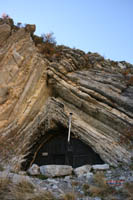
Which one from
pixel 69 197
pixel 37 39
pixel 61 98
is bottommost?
pixel 69 197

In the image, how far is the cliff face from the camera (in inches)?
410

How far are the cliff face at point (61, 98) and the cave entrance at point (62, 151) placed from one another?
27.3 inches

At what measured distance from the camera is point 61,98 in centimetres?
1224

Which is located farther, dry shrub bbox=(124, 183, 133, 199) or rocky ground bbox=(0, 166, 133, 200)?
rocky ground bbox=(0, 166, 133, 200)

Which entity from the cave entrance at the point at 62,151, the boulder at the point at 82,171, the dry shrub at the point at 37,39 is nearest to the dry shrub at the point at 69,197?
the boulder at the point at 82,171

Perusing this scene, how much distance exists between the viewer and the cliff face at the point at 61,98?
1042 cm

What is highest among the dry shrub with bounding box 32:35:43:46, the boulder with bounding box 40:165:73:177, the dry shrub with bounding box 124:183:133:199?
the dry shrub with bounding box 32:35:43:46

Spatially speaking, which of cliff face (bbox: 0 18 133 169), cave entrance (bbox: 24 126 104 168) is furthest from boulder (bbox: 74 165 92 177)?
cave entrance (bbox: 24 126 104 168)

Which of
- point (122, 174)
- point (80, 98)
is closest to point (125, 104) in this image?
point (80, 98)

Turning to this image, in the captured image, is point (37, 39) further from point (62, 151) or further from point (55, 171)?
point (55, 171)

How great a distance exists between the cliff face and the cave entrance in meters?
0.69

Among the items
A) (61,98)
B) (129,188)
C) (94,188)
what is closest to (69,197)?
(94,188)

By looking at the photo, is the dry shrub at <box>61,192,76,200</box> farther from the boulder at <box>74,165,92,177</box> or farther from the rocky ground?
the boulder at <box>74,165,92,177</box>

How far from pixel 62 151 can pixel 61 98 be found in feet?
10.1
